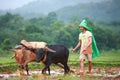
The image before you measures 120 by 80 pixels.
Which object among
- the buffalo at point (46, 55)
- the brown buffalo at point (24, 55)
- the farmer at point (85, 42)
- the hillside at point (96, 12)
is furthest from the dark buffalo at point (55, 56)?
the hillside at point (96, 12)

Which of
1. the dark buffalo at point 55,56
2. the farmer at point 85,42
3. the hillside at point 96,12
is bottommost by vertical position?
the dark buffalo at point 55,56

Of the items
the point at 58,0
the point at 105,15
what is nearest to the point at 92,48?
the point at 105,15

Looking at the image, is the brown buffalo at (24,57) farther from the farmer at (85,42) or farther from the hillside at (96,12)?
the hillside at (96,12)

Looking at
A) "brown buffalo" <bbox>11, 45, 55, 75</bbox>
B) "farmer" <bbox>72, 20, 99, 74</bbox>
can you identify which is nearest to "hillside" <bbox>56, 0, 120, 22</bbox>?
"brown buffalo" <bbox>11, 45, 55, 75</bbox>

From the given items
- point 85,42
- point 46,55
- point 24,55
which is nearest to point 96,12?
point 24,55

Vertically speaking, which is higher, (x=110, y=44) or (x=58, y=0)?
(x=58, y=0)

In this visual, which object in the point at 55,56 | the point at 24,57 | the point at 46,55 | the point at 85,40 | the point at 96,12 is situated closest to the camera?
the point at 85,40

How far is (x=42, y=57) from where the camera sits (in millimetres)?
12219

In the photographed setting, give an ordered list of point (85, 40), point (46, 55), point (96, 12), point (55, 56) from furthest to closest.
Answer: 1. point (96, 12)
2. point (55, 56)
3. point (46, 55)
4. point (85, 40)

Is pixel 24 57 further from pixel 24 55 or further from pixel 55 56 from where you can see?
pixel 55 56

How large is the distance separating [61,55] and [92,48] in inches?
50.3

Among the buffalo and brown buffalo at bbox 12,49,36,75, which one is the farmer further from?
brown buffalo at bbox 12,49,36,75

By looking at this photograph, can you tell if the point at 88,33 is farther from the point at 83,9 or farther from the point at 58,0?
the point at 58,0

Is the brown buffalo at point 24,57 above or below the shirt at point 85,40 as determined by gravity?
A: below
